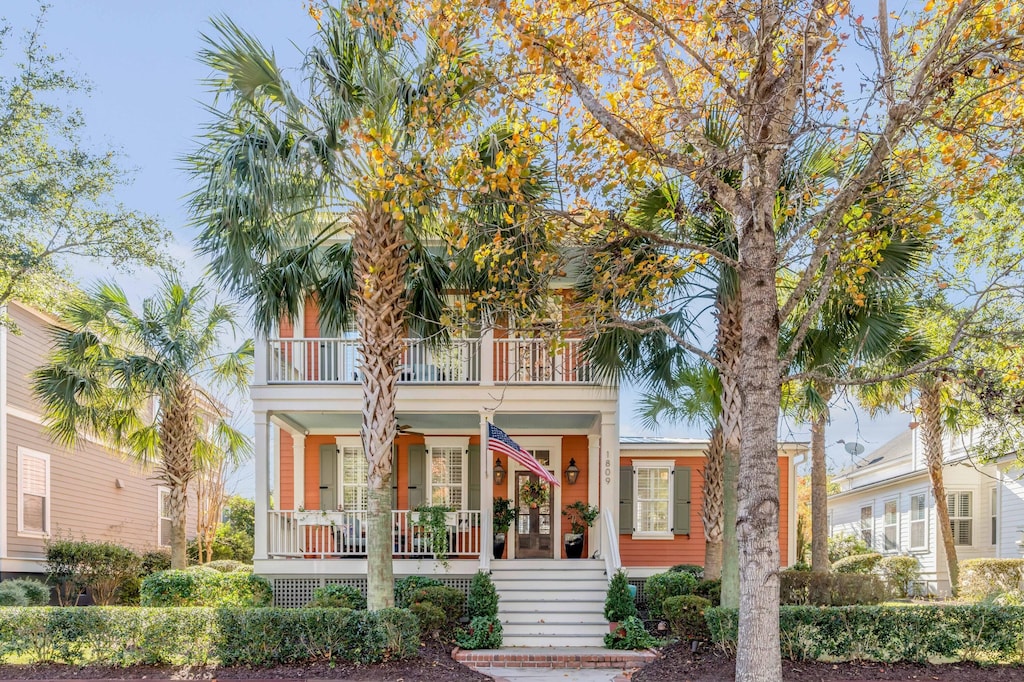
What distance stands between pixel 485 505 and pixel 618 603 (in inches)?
109

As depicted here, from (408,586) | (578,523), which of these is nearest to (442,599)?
(408,586)

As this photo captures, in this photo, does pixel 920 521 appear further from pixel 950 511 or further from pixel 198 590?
pixel 198 590

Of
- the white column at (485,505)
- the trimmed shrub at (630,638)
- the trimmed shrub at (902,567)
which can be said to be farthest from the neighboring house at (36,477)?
the trimmed shrub at (902,567)

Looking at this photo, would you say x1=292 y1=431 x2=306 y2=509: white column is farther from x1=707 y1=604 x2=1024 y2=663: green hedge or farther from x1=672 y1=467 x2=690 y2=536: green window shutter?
x1=707 y1=604 x2=1024 y2=663: green hedge

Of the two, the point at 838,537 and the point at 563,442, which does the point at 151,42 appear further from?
the point at 838,537

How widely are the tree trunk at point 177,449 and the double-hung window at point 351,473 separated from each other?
A: 2844 millimetres

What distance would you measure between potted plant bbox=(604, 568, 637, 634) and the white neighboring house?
10130 millimetres

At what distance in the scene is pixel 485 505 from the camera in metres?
14.5

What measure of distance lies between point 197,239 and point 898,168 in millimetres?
8830

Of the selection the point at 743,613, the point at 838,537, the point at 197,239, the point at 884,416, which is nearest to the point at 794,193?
the point at 743,613

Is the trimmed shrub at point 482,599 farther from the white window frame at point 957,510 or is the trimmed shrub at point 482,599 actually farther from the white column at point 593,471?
the white window frame at point 957,510

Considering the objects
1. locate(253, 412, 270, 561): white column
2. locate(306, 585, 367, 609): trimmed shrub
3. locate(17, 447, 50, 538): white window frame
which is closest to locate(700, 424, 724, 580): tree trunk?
locate(306, 585, 367, 609): trimmed shrub

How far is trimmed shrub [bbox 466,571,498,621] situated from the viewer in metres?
13.1

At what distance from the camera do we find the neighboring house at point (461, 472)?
1434 cm
